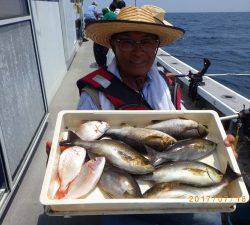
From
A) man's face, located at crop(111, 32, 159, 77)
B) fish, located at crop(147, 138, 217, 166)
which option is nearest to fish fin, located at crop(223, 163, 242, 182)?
fish, located at crop(147, 138, 217, 166)

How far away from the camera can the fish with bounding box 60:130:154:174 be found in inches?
68.5

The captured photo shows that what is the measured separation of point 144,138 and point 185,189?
0.42 meters

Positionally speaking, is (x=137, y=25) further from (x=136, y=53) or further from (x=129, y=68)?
(x=129, y=68)

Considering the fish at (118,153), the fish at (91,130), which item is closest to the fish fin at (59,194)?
the fish at (118,153)

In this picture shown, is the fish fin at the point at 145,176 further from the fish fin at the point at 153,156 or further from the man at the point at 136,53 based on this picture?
the man at the point at 136,53

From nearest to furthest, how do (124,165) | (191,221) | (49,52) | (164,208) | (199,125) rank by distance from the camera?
1. (164,208)
2. (124,165)
3. (191,221)
4. (199,125)
5. (49,52)

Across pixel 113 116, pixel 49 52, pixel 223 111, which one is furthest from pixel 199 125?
pixel 49 52

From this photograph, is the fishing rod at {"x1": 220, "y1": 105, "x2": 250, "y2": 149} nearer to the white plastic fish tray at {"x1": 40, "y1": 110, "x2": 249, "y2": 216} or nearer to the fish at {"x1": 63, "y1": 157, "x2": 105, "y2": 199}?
the white plastic fish tray at {"x1": 40, "y1": 110, "x2": 249, "y2": 216}

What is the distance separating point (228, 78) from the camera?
12.6 metres

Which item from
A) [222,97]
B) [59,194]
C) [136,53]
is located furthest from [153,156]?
[222,97]

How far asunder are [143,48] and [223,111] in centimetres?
235

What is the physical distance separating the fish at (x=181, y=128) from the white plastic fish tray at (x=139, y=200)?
3.2 inches

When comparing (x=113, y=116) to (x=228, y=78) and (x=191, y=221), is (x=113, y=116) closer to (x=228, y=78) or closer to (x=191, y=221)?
(x=191, y=221)

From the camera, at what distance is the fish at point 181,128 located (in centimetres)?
204
